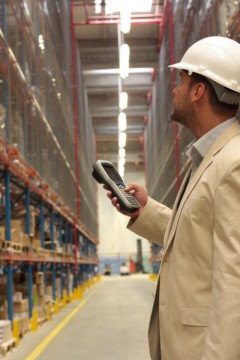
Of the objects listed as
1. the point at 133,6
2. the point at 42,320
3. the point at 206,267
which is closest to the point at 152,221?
the point at 206,267

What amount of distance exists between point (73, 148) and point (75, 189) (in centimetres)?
158

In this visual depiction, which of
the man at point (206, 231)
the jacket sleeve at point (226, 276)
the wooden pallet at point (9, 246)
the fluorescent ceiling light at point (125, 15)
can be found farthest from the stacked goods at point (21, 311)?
the fluorescent ceiling light at point (125, 15)

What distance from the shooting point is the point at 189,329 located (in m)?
1.68

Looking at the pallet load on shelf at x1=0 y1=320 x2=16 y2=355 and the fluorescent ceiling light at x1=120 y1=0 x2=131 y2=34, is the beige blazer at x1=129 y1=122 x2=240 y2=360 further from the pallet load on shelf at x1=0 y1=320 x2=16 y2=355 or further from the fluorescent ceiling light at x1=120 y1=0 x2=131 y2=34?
the fluorescent ceiling light at x1=120 y1=0 x2=131 y2=34

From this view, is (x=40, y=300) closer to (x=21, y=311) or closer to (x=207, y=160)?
(x=21, y=311)

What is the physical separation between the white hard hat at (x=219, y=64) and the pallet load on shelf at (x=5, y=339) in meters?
5.50

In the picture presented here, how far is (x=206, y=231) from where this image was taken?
1705 mm

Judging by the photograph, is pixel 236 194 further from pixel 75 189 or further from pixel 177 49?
pixel 75 189

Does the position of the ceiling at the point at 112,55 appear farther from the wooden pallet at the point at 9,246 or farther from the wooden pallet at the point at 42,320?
the wooden pallet at the point at 9,246

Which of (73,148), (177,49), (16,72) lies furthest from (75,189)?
(16,72)

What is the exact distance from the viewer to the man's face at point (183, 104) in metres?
1.92

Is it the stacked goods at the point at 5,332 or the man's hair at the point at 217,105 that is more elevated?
the man's hair at the point at 217,105

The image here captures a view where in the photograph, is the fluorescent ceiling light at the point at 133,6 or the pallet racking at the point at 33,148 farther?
the fluorescent ceiling light at the point at 133,6

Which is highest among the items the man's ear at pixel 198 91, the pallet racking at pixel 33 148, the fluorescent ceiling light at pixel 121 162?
the fluorescent ceiling light at pixel 121 162
